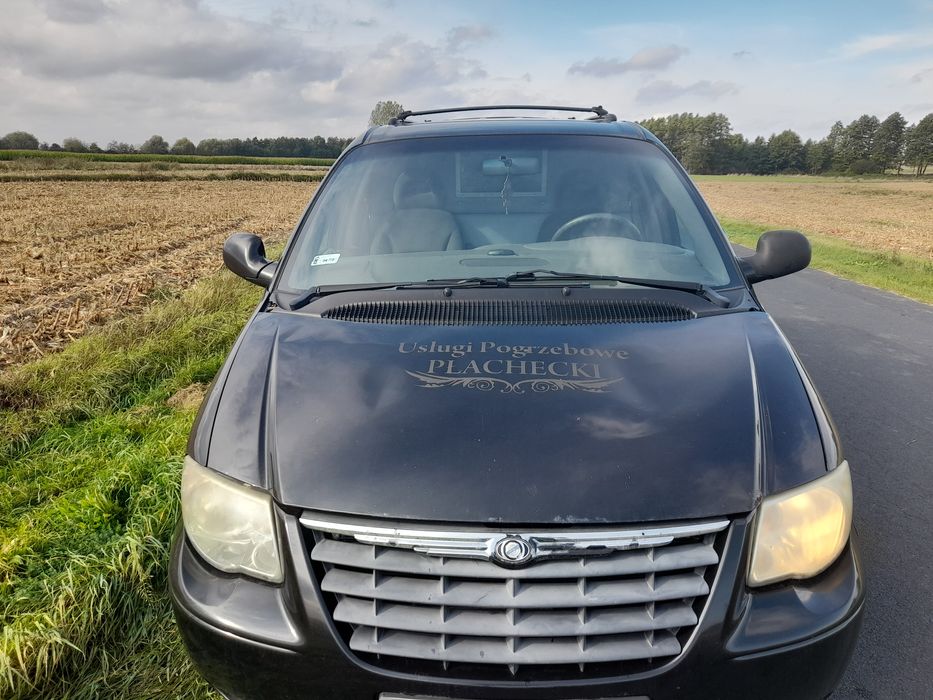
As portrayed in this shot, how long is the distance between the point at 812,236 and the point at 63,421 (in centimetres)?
2031

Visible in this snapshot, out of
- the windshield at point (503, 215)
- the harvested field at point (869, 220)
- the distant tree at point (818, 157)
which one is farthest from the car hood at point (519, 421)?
the distant tree at point (818, 157)

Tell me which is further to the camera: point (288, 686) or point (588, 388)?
point (588, 388)

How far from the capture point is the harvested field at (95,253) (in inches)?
271

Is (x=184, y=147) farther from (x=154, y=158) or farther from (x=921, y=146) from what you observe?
(x=921, y=146)

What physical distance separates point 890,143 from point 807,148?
→ 489 inches

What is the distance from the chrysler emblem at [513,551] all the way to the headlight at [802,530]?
0.55 meters

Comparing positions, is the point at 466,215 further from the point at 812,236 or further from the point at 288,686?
the point at 812,236

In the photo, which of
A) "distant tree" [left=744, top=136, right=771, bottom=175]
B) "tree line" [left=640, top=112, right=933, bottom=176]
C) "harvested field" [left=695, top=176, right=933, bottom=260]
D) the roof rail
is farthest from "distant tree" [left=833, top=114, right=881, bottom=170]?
the roof rail

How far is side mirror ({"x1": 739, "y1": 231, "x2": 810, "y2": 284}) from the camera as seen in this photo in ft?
9.57

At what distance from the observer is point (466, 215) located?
3.36 m

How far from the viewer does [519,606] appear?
1.56 m

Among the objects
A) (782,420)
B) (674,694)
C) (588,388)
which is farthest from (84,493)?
(782,420)

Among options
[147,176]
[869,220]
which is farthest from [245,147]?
[869,220]

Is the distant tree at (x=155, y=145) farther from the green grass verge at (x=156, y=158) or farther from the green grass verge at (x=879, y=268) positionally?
the green grass verge at (x=879, y=268)
